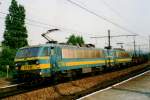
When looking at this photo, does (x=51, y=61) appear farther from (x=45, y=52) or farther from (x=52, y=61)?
(x=45, y=52)

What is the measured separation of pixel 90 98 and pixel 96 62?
18.6m

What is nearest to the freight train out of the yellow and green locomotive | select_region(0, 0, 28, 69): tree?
the yellow and green locomotive

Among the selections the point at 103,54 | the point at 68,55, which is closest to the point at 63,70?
the point at 68,55

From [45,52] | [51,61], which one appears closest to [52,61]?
[51,61]

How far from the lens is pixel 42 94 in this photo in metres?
15.6

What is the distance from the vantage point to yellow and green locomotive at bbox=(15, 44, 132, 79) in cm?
1917

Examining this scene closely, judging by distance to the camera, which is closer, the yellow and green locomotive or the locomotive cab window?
Answer: the yellow and green locomotive

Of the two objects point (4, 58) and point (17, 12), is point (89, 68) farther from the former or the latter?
point (17, 12)

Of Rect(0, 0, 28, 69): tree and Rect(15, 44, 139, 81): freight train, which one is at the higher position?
Rect(0, 0, 28, 69): tree

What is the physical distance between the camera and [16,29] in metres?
56.4

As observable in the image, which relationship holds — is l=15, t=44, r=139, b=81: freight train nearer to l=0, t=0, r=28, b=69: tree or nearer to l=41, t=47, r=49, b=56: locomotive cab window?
l=41, t=47, r=49, b=56: locomotive cab window

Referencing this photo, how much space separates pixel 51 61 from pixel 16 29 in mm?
37485

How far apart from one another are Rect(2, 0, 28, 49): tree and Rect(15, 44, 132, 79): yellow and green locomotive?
94.8 ft

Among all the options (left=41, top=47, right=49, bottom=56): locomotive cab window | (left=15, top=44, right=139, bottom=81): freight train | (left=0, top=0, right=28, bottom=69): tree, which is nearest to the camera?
(left=15, top=44, right=139, bottom=81): freight train
